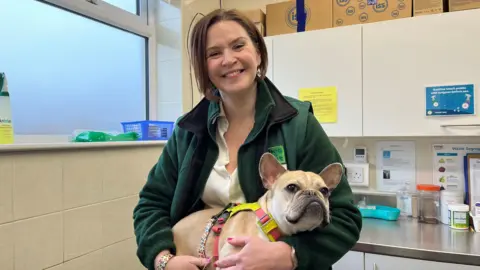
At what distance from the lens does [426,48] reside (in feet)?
5.35

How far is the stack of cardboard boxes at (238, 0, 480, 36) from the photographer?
1.68 metres

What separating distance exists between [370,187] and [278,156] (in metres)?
1.37

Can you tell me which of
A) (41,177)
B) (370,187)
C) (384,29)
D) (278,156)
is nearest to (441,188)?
(370,187)

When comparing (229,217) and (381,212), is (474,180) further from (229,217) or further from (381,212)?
(229,217)

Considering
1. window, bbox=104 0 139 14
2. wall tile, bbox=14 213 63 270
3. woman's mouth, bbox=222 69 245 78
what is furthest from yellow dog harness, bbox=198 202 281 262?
window, bbox=104 0 139 14

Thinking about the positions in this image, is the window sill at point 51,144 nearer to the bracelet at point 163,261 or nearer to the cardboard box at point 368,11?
the bracelet at point 163,261

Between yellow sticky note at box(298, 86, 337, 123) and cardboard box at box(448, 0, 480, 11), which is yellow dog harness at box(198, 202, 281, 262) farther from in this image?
cardboard box at box(448, 0, 480, 11)

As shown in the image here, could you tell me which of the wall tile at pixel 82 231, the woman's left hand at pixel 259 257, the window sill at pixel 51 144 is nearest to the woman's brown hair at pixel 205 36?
the woman's left hand at pixel 259 257

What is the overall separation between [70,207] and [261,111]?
2.78 ft

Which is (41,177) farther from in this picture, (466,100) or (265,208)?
(466,100)

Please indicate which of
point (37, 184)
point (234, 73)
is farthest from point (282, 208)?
point (37, 184)

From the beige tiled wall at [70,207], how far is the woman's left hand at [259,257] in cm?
76

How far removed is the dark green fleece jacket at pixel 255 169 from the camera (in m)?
0.82

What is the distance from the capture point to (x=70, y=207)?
1310 mm
